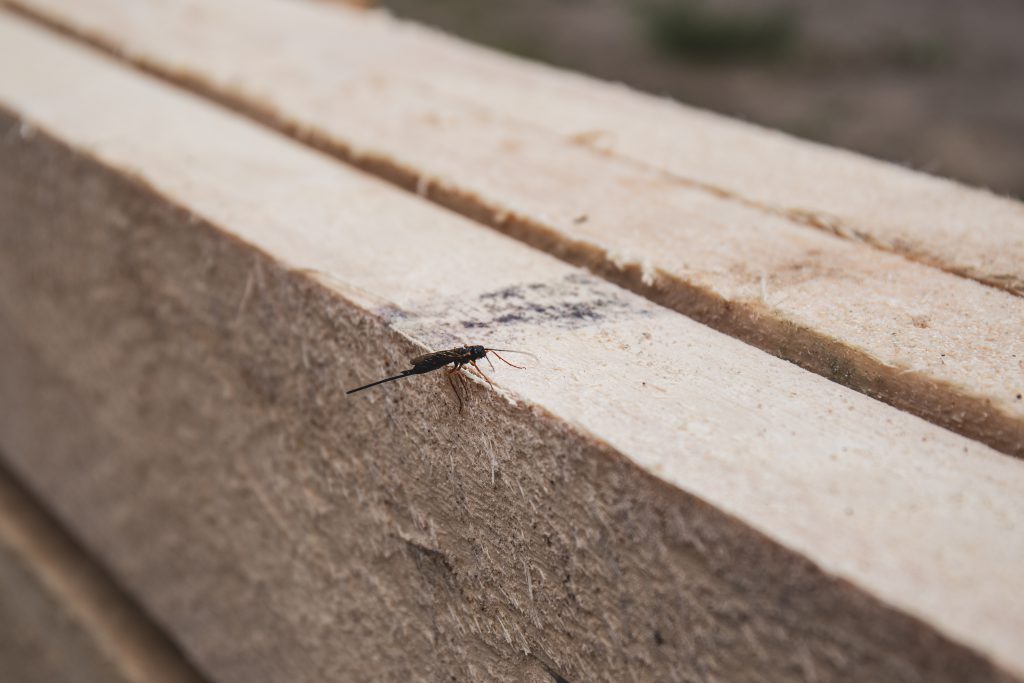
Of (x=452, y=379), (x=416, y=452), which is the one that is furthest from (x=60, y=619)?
(x=452, y=379)

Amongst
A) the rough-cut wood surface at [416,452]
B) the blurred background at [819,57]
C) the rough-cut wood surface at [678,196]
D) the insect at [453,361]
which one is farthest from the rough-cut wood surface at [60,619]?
the blurred background at [819,57]

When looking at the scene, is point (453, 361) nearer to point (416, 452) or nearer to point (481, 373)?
point (481, 373)

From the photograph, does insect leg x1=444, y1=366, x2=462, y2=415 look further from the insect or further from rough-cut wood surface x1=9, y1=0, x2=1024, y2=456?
rough-cut wood surface x1=9, y1=0, x2=1024, y2=456

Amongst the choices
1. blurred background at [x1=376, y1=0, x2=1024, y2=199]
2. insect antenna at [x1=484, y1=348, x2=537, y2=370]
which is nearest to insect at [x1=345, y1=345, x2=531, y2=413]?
insect antenna at [x1=484, y1=348, x2=537, y2=370]

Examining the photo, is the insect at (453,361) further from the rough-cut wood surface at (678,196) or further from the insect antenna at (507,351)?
the rough-cut wood surface at (678,196)

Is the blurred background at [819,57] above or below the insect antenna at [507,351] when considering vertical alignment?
above

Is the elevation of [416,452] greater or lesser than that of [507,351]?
lesser
